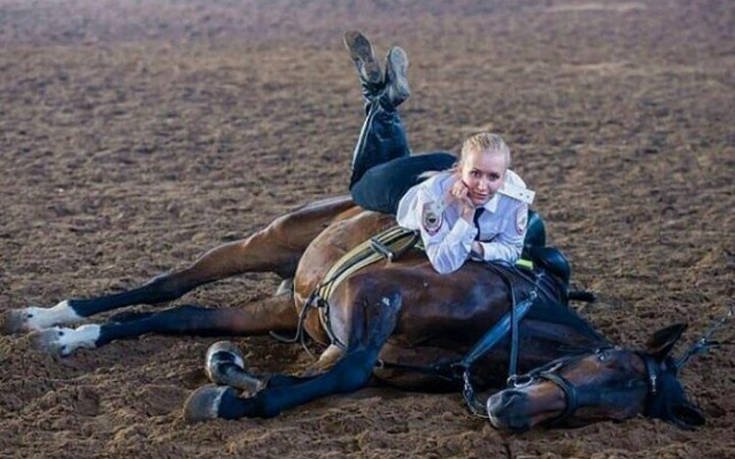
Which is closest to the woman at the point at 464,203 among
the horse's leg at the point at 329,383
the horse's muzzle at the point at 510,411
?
the horse's leg at the point at 329,383

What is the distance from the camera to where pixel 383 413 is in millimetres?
4988

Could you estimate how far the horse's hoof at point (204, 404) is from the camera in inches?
194

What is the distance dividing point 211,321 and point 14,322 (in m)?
0.85

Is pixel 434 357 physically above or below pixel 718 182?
above

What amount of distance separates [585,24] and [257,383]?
14189mm

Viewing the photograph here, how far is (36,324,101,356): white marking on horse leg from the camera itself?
5.80 metres

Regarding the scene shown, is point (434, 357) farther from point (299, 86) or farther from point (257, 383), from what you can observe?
point (299, 86)

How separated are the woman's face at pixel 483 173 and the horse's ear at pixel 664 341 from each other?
796 mm

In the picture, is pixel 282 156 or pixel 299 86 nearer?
Answer: pixel 282 156

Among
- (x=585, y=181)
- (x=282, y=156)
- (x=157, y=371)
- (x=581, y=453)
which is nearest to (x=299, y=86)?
(x=282, y=156)

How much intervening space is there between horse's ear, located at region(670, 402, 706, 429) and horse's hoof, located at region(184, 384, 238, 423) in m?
1.55

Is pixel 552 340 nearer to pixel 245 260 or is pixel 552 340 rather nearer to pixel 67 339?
A: pixel 245 260

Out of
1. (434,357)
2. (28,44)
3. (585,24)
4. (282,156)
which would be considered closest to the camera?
(434,357)

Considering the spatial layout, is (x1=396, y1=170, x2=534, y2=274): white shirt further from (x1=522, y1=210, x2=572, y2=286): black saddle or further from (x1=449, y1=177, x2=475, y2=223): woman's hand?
(x1=522, y1=210, x2=572, y2=286): black saddle
